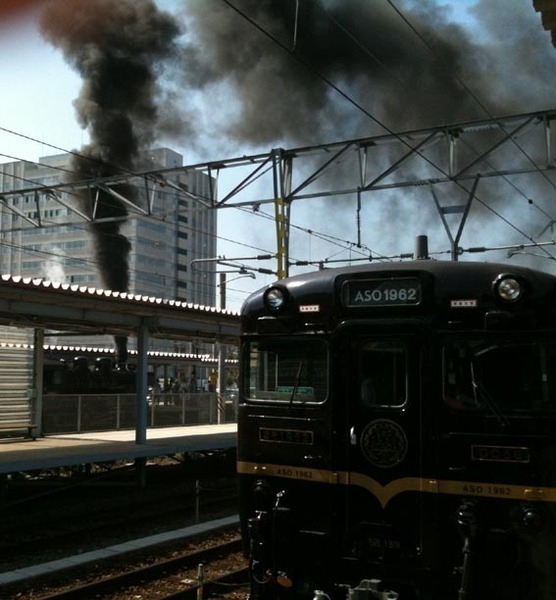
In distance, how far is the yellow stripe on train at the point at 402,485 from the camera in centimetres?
461

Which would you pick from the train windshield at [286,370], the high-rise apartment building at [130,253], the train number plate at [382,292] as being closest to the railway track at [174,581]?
the train windshield at [286,370]

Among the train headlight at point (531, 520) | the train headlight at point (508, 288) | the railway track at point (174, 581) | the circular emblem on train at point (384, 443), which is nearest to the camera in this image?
the train headlight at point (531, 520)

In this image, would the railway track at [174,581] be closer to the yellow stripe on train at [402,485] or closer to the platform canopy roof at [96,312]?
the yellow stripe on train at [402,485]

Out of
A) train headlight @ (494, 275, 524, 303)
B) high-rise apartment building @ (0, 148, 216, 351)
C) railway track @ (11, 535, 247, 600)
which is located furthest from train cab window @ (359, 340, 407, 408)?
high-rise apartment building @ (0, 148, 216, 351)

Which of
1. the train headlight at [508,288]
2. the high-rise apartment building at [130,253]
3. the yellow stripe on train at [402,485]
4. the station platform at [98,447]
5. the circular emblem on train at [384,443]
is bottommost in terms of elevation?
the station platform at [98,447]

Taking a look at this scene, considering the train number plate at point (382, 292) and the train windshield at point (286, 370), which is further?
the train windshield at point (286, 370)

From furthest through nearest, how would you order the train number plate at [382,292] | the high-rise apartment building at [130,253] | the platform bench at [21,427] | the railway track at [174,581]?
the high-rise apartment building at [130,253] → the platform bench at [21,427] → the railway track at [174,581] → the train number plate at [382,292]

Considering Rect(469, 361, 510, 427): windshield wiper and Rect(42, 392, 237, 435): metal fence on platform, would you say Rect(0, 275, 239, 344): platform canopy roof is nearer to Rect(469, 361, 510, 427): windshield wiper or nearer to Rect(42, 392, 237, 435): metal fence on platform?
Rect(42, 392, 237, 435): metal fence on platform

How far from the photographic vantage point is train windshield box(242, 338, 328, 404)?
5.48 metres

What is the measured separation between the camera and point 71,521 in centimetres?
1180

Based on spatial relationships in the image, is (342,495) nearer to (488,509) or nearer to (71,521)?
(488,509)

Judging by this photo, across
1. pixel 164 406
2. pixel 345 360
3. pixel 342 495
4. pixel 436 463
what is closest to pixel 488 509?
pixel 436 463

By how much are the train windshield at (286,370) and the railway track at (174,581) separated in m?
2.07

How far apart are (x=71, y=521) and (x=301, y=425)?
7811 millimetres
